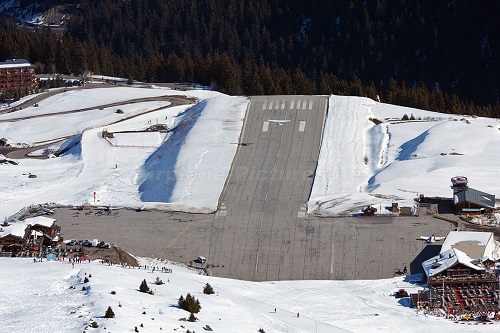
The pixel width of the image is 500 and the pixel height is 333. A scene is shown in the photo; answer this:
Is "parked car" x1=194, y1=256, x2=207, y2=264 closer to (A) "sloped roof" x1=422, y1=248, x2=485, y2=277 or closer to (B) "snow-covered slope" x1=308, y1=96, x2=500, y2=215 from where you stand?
(B) "snow-covered slope" x1=308, y1=96, x2=500, y2=215

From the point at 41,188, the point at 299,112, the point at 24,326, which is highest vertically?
the point at 299,112

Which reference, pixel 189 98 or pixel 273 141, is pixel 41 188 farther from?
pixel 189 98

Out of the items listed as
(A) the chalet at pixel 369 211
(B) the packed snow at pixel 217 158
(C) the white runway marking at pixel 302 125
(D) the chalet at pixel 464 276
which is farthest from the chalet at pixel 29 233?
(C) the white runway marking at pixel 302 125

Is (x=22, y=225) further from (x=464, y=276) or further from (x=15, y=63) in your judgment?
(x=15, y=63)

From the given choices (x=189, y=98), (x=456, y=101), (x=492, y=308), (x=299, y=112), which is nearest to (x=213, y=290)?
(x=492, y=308)

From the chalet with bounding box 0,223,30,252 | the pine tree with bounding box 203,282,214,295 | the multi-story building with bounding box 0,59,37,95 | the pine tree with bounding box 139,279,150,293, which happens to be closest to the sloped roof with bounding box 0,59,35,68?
the multi-story building with bounding box 0,59,37,95

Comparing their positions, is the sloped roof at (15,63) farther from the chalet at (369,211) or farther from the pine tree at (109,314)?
the pine tree at (109,314)
